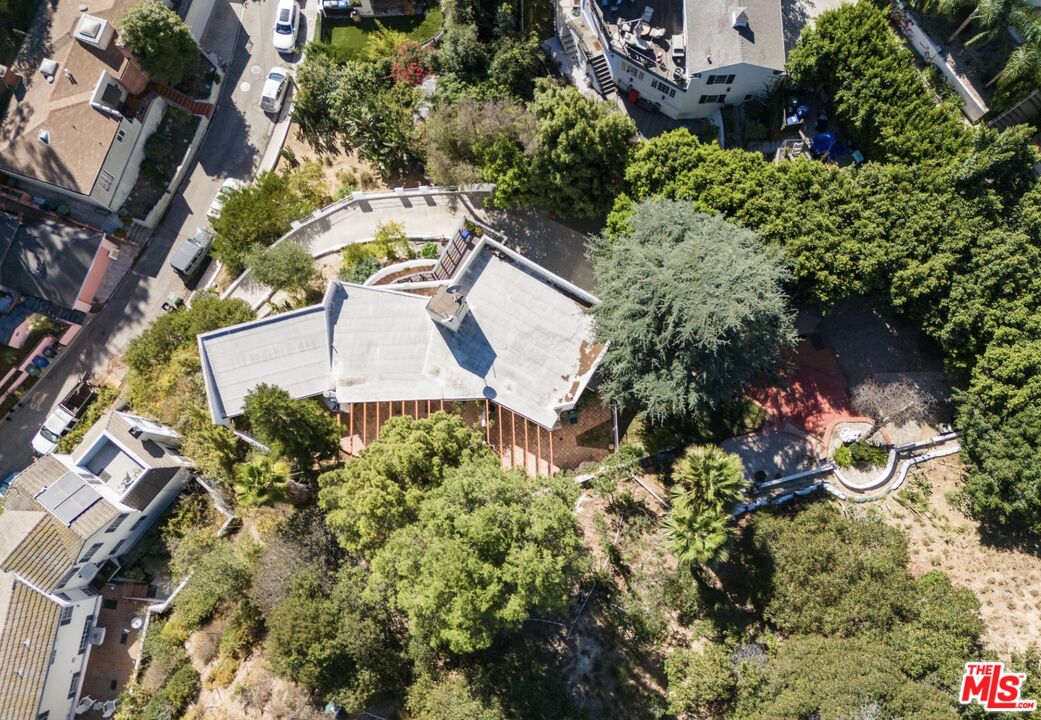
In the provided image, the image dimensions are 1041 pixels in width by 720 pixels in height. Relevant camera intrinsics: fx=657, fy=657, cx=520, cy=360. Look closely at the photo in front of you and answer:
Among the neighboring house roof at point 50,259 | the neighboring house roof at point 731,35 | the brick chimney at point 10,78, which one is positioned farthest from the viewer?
the neighboring house roof at point 50,259

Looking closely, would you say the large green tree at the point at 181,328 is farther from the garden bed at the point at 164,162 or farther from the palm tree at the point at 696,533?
the palm tree at the point at 696,533

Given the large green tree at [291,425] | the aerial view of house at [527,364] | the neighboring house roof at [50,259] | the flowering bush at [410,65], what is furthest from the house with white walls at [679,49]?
the neighboring house roof at [50,259]

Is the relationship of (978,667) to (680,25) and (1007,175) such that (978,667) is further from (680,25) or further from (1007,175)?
(680,25)

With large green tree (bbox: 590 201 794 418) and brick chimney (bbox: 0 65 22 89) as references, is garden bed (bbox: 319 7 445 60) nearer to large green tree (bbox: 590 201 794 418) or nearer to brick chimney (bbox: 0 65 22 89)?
brick chimney (bbox: 0 65 22 89)

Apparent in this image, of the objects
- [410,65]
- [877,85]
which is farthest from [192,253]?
[877,85]

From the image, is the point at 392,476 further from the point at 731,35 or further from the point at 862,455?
the point at 731,35

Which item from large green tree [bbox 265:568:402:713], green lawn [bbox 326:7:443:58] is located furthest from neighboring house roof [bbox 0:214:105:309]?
large green tree [bbox 265:568:402:713]
